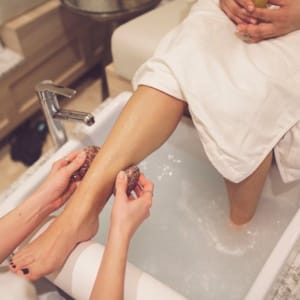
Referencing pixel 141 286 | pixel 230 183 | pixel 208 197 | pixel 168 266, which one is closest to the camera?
pixel 141 286

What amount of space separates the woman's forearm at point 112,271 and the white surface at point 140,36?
29.1 inches

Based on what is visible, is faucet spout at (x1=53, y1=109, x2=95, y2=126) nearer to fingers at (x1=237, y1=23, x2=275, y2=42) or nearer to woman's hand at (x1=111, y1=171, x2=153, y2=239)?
woman's hand at (x1=111, y1=171, x2=153, y2=239)

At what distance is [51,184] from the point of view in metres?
0.90

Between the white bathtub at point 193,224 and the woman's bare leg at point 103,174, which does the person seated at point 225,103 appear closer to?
the woman's bare leg at point 103,174

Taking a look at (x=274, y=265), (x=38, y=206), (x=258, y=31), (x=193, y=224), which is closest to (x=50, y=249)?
(x=38, y=206)

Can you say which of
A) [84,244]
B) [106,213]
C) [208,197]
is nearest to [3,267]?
[84,244]

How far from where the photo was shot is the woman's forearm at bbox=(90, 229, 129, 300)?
72 centimetres

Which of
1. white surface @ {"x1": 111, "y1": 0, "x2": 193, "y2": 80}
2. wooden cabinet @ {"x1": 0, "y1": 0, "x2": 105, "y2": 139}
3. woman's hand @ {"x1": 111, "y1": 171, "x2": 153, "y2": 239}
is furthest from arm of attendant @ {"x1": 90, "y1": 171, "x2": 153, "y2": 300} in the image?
wooden cabinet @ {"x1": 0, "y1": 0, "x2": 105, "y2": 139}

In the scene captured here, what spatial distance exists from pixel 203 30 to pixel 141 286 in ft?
1.91

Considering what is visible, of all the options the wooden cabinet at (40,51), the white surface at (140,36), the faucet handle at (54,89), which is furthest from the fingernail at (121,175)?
the wooden cabinet at (40,51)

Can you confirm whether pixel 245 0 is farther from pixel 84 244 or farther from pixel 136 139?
pixel 84 244

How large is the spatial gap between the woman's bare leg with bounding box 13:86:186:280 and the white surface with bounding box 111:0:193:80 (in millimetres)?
437

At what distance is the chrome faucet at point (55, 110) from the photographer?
958 millimetres

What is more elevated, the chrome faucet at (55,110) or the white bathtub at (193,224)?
the chrome faucet at (55,110)
